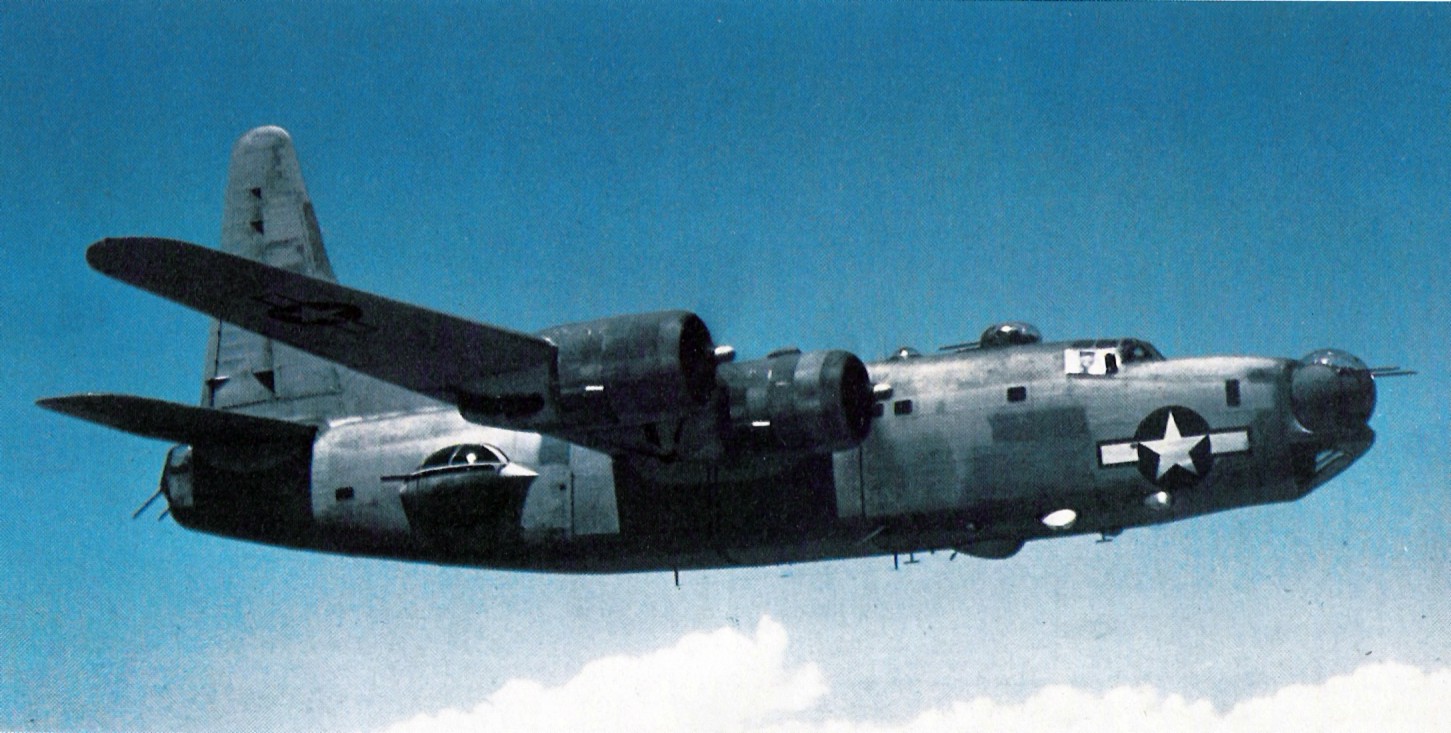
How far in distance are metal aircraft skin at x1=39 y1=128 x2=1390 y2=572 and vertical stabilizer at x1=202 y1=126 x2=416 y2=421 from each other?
182cm

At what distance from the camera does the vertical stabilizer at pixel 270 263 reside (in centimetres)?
2009

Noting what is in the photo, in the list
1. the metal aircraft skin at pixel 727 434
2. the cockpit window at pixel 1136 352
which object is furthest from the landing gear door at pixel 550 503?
the cockpit window at pixel 1136 352

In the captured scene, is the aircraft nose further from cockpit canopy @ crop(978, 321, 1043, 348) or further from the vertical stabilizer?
the vertical stabilizer

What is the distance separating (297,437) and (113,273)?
5703mm

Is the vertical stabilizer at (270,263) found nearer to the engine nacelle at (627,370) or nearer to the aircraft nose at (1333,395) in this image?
the engine nacelle at (627,370)

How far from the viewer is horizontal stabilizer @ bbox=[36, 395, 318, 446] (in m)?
16.3

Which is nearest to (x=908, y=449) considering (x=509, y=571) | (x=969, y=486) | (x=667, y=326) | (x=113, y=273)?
(x=969, y=486)

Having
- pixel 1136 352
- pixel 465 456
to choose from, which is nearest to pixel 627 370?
pixel 465 456

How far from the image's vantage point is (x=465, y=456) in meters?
17.1

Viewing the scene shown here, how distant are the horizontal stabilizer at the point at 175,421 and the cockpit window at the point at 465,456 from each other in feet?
7.34

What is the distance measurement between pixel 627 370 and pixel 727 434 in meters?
1.56

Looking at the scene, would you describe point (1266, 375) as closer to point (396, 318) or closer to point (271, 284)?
point (396, 318)

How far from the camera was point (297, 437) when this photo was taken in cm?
1869

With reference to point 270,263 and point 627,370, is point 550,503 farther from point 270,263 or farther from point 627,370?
point 270,263
